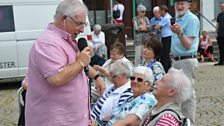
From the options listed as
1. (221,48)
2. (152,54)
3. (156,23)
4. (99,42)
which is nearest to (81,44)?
(152,54)

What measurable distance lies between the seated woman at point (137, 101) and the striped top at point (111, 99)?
149 millimetres

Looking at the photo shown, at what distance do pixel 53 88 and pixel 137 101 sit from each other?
1.17 meters

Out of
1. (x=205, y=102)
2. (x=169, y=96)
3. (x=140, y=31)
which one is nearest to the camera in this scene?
(x=169, y=96)

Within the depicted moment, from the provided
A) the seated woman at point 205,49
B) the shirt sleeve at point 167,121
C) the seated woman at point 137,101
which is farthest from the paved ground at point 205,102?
the shirt sleeve at point 167,121

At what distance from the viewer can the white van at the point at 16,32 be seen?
10.9 metres

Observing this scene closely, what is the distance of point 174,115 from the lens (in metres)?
3.69

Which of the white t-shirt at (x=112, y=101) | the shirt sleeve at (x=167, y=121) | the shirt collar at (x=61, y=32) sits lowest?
the white t-shirt at (x=112, y=101)

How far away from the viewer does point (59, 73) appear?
131 inches

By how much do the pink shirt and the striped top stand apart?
132 centimetres

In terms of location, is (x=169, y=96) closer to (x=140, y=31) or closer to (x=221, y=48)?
(x=140, y=31)

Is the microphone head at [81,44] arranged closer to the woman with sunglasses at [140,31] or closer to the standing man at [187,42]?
the standing man at [187,42]

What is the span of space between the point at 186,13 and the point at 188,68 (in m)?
0.68

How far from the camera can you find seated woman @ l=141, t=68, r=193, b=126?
12.3 feet

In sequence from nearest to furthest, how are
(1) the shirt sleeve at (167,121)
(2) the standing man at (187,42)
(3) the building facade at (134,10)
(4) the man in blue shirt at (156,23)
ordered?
(1) the shirt sleeve at (167,121) < (2) the standing man at (187,42) < (4) the man in blue shirt at (156,23) < (3) the building facade at (134,10)
